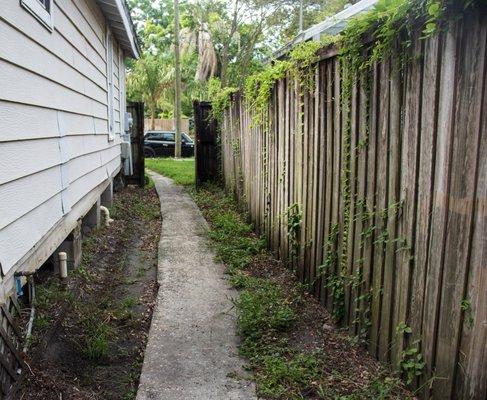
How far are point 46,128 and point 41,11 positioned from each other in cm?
86

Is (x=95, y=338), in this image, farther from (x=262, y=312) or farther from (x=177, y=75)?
(x=177, y=75)

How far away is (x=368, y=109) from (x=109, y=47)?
22.2ft

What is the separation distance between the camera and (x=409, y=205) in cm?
268

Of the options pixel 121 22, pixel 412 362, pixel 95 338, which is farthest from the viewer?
pixel 121 22

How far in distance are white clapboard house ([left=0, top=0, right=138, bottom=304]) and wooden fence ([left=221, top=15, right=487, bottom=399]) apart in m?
2.14

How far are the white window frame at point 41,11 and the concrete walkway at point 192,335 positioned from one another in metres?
2.40

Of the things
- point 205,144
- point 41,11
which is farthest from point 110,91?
point 41,11

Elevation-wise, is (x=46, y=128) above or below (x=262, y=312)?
above

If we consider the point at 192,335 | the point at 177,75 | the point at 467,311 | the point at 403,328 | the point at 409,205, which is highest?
the point at 177,75

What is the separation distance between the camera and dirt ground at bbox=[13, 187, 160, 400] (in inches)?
117

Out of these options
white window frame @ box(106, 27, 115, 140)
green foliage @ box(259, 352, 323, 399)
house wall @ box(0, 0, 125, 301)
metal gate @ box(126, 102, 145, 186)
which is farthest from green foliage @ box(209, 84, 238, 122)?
green foliage @ box(259, 352, 323, 399)

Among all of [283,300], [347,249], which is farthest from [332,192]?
[283,300]

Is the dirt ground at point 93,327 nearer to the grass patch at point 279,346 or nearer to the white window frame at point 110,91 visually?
the grass patch at point 279,346

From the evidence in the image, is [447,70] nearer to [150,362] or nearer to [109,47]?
[150,362]
